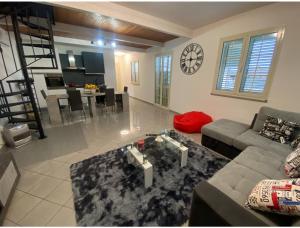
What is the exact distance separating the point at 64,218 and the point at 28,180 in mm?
979

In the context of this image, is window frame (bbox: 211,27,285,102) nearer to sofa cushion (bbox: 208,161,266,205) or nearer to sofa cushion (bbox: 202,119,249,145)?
sofa cushion (bbox: 202,119,249,145)

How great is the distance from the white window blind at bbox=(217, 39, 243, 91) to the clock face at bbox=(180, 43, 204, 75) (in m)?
0.65

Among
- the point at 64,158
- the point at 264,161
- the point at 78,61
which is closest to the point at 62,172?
the point at 64,158

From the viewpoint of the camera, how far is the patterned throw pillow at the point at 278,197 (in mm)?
783

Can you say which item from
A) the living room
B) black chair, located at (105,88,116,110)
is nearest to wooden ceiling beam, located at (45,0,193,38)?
the living room

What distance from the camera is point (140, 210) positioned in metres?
1.45

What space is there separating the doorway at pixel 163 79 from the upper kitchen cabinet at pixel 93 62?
9.52 ft

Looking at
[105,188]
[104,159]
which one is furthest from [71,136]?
[105,188]

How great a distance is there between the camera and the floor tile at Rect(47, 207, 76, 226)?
1.35 m

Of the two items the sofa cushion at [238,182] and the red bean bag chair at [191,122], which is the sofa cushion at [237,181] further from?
the red bean bag chair at [191,122]

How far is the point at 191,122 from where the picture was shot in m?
3.33

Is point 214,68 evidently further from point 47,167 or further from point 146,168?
point 47,167

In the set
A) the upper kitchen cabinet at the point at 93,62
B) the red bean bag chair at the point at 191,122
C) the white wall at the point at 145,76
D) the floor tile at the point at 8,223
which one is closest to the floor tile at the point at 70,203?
the floor tile at the point at 8,223

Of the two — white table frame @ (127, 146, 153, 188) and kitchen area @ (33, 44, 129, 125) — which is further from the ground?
kitchen area @ (33, 44, 129, 125)
